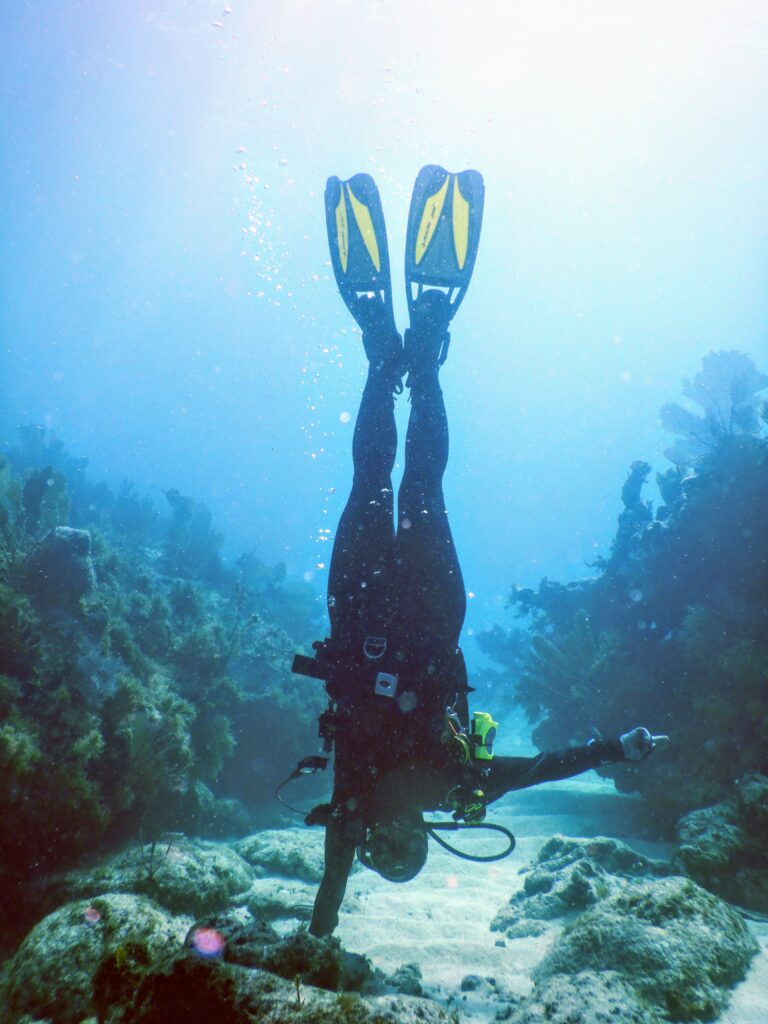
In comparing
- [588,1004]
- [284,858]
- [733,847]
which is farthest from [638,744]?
[284,858]

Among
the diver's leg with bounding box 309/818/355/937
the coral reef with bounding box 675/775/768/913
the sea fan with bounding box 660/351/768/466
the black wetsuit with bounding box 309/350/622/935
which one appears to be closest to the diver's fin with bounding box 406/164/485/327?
the black wetsuit with bounding box 309/350/622/935

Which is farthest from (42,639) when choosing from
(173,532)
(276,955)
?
(173,532)

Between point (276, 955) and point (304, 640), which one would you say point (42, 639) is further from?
point (304, 640)

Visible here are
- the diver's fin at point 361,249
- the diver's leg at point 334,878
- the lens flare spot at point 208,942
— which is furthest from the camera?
the diver's fin at point 361,249

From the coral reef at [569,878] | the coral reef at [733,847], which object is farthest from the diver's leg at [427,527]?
the coral reef at [733,847]

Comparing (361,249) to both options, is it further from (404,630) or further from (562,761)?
(562,761)

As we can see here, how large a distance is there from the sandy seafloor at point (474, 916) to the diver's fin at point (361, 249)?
526 cm

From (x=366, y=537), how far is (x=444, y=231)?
3.80m

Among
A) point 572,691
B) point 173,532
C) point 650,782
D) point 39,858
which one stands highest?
point 173,532

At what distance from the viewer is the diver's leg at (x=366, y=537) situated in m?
4.08

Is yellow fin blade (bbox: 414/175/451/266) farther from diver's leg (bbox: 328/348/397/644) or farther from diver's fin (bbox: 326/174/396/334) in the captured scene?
diver's leg (bbox: 328/348/397/644)

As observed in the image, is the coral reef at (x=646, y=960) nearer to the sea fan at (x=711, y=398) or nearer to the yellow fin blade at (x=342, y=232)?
the yellow fin blade at (x=342, y=232)

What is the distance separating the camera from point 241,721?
10.4 m

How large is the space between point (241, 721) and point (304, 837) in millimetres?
3309
